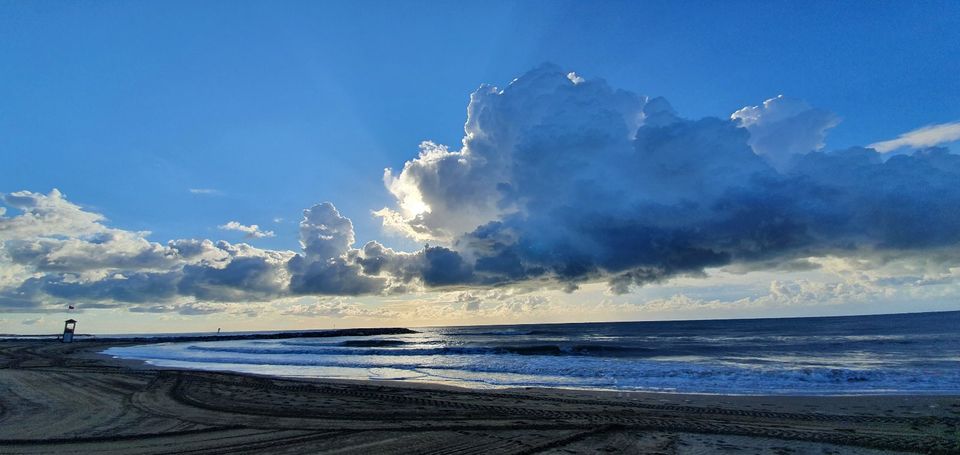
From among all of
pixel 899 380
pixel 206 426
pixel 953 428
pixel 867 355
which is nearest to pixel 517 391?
pixel 206 426

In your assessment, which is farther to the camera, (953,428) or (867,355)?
(867,355)

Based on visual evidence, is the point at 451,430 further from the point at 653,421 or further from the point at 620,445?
the point at 653,421

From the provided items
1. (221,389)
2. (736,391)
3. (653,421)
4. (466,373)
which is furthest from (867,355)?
(221,389)

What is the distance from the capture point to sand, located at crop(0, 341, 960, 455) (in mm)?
9102

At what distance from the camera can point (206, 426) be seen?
10648mm

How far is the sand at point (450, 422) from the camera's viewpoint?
910cm

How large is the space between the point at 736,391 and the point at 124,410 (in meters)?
20.1

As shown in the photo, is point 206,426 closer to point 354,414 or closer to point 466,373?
point 354,414

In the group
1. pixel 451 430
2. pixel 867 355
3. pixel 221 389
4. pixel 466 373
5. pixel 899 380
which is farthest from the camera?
pixel 867 355

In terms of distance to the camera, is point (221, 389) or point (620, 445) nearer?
point (620, 445)

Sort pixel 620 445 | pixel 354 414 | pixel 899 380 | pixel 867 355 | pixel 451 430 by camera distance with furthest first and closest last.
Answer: pixel 867 355
pixel 899 380
pixel 354 414
pixel 451 430
pixel 620 445

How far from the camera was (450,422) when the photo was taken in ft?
37.2

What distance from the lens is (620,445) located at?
9.23 m

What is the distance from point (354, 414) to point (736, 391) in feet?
47.4
